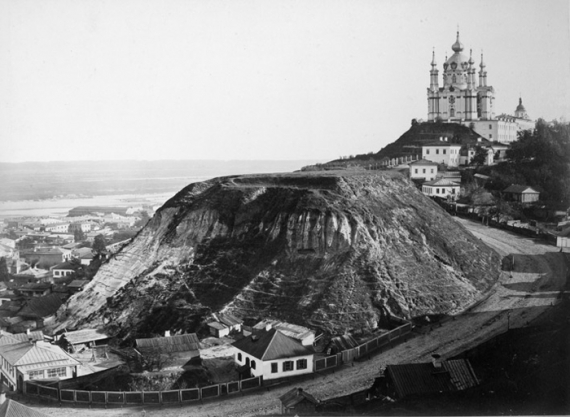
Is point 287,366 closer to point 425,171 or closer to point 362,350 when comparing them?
point 362,350

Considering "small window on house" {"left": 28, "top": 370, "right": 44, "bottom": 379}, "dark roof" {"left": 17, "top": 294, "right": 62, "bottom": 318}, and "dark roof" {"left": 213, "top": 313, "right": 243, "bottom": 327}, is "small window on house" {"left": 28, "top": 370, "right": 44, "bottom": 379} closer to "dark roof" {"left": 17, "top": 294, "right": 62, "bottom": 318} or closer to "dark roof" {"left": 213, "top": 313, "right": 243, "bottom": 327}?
"dark roof" {"left": 213, "top": 313, "right": 243, "bottom": 327}

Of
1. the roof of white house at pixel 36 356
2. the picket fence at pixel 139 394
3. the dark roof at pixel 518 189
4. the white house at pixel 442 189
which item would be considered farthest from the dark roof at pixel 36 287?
the dark roof at pixel 518 189

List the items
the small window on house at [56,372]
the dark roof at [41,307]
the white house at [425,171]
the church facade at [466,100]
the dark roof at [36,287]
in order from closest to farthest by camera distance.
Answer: the small window on house at [56,372] → the dark roof at [41,307] → the dark roof at [36,287] → the white house at [425,171] → the church facade at [466,100]

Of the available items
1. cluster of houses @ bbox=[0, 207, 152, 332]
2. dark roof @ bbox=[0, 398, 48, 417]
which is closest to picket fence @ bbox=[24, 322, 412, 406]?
dark roof @ bbox=[0, 398, 48, 417]

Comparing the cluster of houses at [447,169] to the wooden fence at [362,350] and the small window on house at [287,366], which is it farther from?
the small window on house at [287,366]

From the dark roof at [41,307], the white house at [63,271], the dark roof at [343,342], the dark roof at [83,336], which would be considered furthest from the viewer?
the white house at [63,271]

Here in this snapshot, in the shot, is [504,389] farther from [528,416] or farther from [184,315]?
[184,315]

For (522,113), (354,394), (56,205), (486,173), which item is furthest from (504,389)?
(56,205)

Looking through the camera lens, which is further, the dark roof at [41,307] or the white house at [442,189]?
the white house at [442,189]
